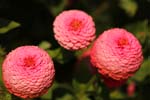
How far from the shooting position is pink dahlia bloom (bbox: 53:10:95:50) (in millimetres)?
1949

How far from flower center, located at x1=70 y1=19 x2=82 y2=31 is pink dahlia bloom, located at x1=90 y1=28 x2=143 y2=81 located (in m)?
0.10

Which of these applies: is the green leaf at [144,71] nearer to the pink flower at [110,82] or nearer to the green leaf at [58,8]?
the pink flower at [110,82]

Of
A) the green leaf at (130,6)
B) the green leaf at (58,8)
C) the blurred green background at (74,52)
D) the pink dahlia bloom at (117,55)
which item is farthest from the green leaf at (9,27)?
the green leaf at (130,6)

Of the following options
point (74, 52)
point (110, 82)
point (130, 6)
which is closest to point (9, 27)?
point (74, 52)

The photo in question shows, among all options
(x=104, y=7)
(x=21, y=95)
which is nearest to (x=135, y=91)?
(x=104, y=7)

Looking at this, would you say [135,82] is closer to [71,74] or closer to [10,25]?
[71,74]

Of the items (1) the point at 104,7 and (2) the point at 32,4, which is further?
(1) the point at 104,7

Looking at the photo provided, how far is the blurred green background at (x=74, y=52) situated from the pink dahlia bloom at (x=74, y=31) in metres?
0.10

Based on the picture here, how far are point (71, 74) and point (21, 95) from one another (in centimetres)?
71

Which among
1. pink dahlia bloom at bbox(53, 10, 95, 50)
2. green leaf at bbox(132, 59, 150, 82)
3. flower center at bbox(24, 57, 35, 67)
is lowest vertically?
green leaf at bbox(132, 59, 150, 82)

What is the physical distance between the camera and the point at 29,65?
177cm

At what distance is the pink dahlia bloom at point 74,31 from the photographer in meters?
1.95

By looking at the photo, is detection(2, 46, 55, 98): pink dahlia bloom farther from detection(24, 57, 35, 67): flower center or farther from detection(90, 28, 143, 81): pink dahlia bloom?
detection(90, 28, 143, 81): pink dahlia bloom

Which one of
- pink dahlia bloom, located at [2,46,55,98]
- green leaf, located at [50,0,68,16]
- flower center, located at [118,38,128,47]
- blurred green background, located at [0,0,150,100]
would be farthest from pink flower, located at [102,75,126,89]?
green leaf, located at [50,0,68,16]
